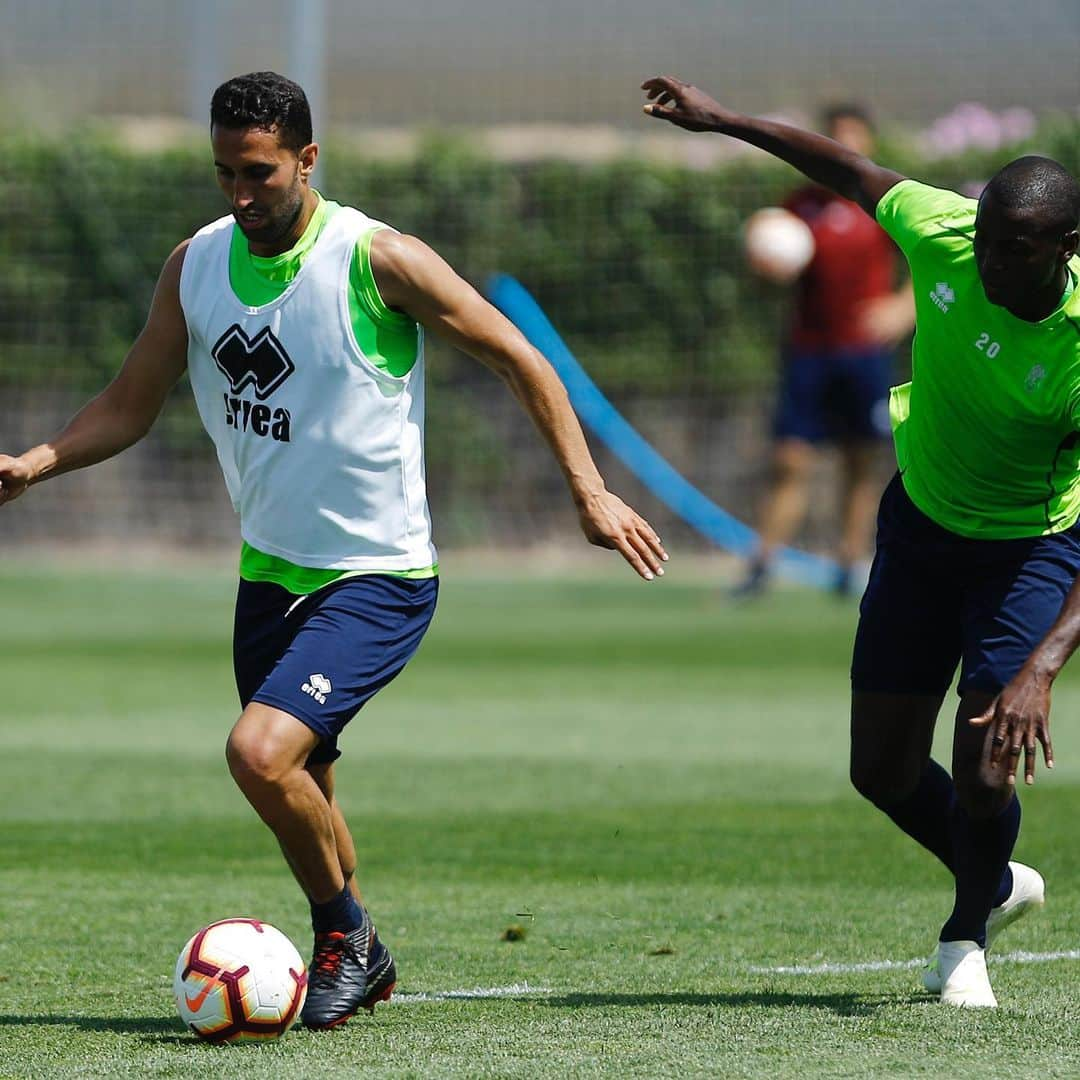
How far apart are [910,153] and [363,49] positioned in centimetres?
892

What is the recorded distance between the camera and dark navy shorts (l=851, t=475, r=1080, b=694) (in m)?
5.71

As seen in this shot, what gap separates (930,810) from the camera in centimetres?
616

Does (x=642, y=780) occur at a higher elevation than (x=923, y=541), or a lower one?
lower

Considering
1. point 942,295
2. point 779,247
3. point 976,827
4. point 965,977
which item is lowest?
point 965,977

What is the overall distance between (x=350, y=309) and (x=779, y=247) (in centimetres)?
1158

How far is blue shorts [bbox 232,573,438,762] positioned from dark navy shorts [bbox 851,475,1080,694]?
3.99 ft

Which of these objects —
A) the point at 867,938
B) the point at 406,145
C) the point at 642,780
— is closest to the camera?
the point at 867,938

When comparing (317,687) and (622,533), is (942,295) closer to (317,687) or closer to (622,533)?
(622,533)

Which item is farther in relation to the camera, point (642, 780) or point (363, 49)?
point (363, 49)

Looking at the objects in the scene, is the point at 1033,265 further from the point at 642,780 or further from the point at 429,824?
the point at 642,780

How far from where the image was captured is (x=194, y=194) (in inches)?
899

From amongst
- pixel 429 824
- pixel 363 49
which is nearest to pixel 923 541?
pixel 429 824

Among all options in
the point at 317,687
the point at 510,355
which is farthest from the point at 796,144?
the point at 317,687

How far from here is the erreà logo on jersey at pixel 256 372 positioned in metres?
5.63
